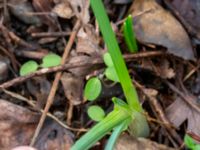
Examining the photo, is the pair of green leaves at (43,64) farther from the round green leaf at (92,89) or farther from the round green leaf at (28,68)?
the round green leaf at (92,89)

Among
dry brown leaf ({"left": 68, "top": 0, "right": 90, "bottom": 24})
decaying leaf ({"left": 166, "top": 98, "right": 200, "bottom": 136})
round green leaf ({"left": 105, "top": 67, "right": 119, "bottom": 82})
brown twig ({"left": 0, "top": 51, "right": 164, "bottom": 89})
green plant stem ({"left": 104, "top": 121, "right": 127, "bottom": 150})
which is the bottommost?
decaying leaf ({"left": 166, "top": 98, "right": 200, "bottom": 136})

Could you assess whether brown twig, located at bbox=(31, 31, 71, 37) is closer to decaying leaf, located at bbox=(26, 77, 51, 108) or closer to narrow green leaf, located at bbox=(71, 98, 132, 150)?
decaying leaf, located at bbox=(26, 77, 51, 108)

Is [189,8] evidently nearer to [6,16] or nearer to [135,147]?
[135,147]

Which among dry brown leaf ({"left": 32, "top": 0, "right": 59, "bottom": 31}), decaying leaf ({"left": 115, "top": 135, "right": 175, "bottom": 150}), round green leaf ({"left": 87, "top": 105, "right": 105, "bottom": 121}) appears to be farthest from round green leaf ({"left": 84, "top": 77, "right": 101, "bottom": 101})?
dry brown leaf ({"left": 32, "top": 0, "right": 59, "bottom": 31})

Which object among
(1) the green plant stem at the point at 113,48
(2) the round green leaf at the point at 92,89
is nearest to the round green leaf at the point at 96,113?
(2) the round green leaf at the point at 92,89

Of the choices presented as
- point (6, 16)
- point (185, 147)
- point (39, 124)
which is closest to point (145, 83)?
point (185, 147)
